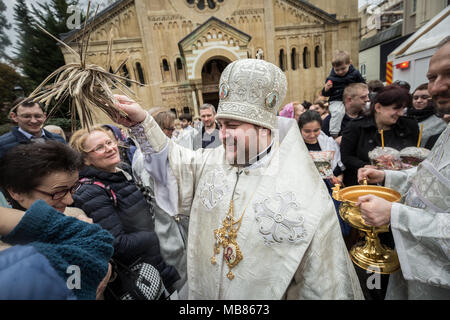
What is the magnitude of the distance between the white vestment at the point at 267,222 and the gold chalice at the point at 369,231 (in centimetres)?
39

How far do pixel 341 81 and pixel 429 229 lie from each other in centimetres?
419

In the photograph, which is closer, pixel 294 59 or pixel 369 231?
pixel 369 231

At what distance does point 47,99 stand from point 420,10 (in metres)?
17.9

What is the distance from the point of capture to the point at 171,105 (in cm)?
1703

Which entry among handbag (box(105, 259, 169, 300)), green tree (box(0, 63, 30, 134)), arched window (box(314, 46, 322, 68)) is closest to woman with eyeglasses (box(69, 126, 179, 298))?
handbag (box(105, 259, 169, 300))

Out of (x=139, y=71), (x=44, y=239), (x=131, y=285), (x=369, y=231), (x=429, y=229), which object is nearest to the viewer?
(x=44, y=239)

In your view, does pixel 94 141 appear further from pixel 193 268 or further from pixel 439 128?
pixel 439 128

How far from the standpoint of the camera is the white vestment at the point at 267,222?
125 centimetres

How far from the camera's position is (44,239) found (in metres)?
0.83

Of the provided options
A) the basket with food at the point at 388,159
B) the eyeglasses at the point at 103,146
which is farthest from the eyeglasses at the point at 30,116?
the basket with food at the point at 388,159

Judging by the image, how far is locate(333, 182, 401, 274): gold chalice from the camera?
1589mm

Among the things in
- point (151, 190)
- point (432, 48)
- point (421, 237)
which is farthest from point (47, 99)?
point (432, 48)

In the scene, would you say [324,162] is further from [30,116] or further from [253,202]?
[30,116]

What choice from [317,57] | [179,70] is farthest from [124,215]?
[317,57]
